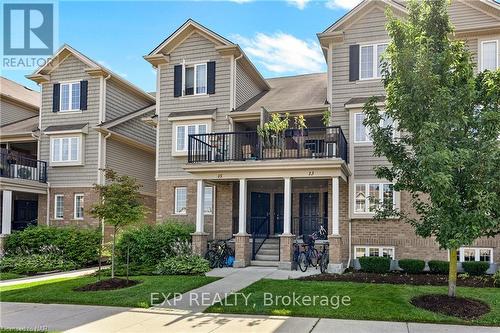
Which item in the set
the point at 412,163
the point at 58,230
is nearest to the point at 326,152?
the point at 412,163

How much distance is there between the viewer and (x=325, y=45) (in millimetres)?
18203

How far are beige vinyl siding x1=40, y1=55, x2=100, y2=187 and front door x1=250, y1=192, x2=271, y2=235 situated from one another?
25.7 feet

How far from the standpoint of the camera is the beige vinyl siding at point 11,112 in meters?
25.6

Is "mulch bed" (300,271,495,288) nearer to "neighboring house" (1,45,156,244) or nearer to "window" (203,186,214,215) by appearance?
"window" (203,186,214,215)

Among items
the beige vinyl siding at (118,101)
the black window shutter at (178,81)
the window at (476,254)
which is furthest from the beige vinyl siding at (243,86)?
the window at (476,254)

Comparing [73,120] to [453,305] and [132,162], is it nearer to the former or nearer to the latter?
[132,162]

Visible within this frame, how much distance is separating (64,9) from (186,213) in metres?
9.38

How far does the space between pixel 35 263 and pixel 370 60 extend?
49.7ft

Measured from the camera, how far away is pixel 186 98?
65.1 ft

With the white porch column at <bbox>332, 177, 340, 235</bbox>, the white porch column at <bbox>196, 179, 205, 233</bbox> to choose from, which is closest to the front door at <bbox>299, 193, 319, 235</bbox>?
the white porch column at <bbox>332, 177, 340, 235</bbox>

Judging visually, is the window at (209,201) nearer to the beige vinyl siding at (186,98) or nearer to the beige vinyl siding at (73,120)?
the beige vinyl siding at (186,98)

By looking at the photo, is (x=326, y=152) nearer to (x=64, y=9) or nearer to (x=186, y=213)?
(x=186, y=213)

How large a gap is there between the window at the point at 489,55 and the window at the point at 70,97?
58.9 ft

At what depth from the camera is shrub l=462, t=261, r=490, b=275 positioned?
14.2 m
